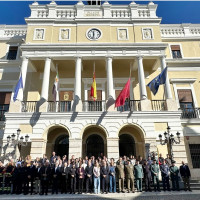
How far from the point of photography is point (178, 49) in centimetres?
1781

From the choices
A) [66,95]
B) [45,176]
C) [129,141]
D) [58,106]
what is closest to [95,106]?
[58,106]

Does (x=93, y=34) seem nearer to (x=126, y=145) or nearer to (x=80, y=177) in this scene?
(x=126, y=145)

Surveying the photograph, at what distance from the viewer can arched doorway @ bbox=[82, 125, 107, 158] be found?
14.0 m

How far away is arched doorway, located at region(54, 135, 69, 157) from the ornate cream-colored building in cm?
8

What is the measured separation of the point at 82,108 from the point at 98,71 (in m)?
4.51

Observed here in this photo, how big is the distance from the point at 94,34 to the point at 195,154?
12.9 m

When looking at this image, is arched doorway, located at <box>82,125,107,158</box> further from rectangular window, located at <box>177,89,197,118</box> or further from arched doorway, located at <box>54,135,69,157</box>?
rectangular window, located at <box>177,89,197,118</box>

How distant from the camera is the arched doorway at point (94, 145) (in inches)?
550

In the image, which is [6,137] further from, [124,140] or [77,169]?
[124,140]

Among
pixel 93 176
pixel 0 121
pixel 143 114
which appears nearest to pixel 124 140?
pixel 143 114

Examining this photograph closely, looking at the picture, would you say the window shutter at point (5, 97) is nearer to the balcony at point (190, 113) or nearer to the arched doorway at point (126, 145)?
the arched doorway at point (126, 145)

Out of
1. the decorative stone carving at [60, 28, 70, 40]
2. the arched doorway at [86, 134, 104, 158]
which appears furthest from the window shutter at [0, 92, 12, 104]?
the arched doorway at [86, 134, 104, 158]

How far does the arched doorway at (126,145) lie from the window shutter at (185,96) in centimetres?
573

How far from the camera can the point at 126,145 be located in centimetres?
1432
